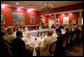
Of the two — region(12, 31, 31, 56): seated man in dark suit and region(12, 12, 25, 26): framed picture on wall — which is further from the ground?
region(12, 12, 25, 26): framed picture on wall

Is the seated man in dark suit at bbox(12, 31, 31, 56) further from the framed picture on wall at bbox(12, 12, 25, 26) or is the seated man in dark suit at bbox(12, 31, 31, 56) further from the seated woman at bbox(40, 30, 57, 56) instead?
the framed picture on wall at bbox(12, 12, 25, 26)

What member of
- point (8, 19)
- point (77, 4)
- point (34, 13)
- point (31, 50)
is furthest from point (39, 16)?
point (31, 50)

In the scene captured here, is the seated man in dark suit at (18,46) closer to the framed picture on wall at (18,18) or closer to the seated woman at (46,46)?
the seated woman at (46,46)

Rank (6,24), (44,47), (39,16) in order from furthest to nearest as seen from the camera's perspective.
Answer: (39,16)
(6,24)
(44,47)

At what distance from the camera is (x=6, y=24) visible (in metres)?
6.54

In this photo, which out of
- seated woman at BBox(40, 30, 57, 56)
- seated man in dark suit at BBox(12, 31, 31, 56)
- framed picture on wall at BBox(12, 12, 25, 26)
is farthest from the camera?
framed picture on wall at BBox(12, 12, 25, 26)

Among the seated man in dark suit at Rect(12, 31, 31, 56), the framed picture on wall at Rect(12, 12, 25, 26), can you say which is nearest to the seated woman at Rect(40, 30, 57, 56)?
the seated man in dark suit at Rect(12, 31, 31, 56)

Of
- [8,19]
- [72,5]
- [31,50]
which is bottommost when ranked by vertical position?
[31,50]

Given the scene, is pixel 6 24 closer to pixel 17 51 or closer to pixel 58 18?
pixel 17 51

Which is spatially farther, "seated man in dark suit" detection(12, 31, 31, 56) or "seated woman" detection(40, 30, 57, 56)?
"seated woman" detection(40, 30, 57, 56)

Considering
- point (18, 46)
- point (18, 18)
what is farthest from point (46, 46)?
point (18, 18)

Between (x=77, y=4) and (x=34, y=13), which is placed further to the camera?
(x=34, y=13)

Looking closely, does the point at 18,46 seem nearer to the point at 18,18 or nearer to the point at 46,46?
the point at 46,46

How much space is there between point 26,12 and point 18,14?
104 cm
